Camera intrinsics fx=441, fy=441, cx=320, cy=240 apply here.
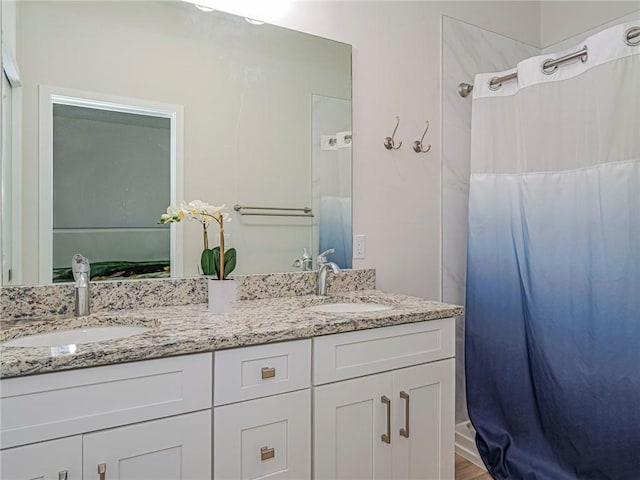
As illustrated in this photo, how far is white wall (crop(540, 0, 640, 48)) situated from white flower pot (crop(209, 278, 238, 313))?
2411 mm

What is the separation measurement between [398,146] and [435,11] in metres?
0.76

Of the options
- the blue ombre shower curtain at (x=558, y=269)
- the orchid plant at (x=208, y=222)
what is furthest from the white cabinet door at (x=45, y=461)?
the blue ombre shower curtain at (x=558, y=269)

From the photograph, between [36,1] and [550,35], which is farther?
[550,35]

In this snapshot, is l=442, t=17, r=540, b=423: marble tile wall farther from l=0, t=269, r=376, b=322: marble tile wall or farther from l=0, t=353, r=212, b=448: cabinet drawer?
l=0, t=353, r=212, b=448: cabinet drawer

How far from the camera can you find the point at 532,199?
2008mm

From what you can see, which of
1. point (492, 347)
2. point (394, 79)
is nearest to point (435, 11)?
point (394, 79)

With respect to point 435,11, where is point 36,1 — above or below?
below

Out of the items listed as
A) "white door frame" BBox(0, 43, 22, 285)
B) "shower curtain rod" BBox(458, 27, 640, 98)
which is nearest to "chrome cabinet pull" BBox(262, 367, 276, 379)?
"white door frame" BBox(0, 43, 22, 285)

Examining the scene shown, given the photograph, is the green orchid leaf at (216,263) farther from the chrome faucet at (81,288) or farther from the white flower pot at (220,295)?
the chrome faucet at (81,288)

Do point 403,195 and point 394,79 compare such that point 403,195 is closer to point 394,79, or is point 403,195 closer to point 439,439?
point 394,79

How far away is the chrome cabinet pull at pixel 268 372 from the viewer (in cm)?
127

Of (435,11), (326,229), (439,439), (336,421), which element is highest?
(435,11)

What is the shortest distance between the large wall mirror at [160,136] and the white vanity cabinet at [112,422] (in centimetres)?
57

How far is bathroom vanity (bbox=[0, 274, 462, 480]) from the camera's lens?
1.01m
